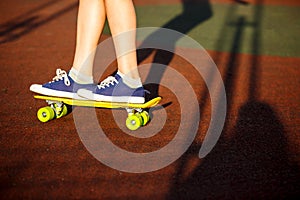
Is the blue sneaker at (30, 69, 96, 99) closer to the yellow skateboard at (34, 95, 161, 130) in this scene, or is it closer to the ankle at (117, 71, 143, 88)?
the yellow skateboard at (34, 95, 161, 130)

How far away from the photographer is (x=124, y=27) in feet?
9.53

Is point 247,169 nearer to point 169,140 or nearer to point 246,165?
point 246,165

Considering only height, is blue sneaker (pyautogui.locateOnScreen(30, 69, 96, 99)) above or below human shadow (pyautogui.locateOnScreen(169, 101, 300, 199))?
above

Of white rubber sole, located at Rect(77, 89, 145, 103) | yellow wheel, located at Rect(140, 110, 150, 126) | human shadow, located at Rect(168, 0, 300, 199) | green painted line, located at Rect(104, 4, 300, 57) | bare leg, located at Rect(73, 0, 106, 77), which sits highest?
bare leg, located at Rect(73, 0, 106, 77)

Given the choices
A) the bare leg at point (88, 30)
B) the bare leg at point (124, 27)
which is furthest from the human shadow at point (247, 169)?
the bare leg at point (88, 30)

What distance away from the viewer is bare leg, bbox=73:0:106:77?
2.94m

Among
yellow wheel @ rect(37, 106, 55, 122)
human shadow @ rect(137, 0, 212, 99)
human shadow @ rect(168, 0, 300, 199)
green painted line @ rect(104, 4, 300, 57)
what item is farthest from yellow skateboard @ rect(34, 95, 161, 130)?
green painted line @ rect(104, 4, 300, 57)

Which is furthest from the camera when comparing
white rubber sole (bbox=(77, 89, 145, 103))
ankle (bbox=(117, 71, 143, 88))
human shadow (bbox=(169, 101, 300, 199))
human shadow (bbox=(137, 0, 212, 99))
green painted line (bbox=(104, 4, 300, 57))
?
green painted line (bbox=(104, 4, 300, 57))

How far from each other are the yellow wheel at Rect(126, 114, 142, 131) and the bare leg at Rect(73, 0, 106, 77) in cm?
50

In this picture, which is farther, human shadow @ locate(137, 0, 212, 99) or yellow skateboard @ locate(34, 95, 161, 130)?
human shadow @ locate(137, 0, 212, 99)

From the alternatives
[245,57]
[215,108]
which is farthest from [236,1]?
[215,108]

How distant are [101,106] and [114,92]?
145mm

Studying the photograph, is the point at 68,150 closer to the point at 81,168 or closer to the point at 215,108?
the point at 81,168

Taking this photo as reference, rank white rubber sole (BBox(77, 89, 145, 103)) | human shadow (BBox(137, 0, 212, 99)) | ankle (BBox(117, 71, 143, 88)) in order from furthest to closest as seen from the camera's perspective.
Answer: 1. human shadow (BBox(137, 0, 212, 99))
2. ankle (BBox(117, 71, 143, 88))
3. white rubber sole (BBox(77, 89, 145, 103))
